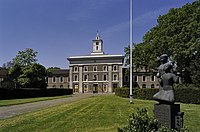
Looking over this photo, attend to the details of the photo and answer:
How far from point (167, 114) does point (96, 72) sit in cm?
7972

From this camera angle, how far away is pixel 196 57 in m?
32.0

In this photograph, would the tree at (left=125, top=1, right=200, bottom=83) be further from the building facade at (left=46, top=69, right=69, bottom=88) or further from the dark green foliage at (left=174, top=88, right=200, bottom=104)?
the building facade at (left=46, top=69, right=69, bottom=88)

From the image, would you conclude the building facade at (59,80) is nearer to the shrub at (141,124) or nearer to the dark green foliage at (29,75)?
the dark green foliage at (29,75)

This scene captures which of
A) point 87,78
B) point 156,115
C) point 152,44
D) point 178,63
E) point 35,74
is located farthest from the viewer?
point 87,78

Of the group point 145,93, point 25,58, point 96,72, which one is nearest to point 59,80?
point 96,72

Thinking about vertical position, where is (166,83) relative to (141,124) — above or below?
above

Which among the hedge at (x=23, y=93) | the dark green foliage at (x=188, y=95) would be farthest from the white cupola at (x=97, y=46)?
the dark green foliage at (x=188, y=95)

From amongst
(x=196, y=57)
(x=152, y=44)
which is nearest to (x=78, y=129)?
(x=196, y=57)

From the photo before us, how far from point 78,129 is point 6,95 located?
3087 centimetres

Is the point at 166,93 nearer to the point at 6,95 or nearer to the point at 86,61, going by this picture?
the point at 6,95

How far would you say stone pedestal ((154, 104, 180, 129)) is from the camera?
7125mm

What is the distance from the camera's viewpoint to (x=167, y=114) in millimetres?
7227

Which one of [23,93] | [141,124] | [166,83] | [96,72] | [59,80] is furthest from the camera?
[59,80]

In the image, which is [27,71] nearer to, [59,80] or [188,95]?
[188,95]
